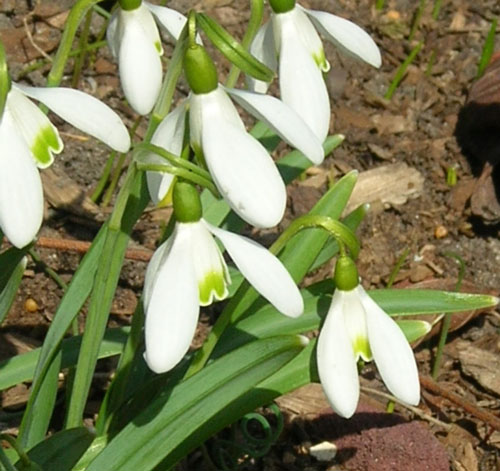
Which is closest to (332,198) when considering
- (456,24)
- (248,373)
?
(248,373)

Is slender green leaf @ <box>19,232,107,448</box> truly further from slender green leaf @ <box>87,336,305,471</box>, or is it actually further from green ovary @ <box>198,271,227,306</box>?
green ovary @ <box>198,271,227,306</box>

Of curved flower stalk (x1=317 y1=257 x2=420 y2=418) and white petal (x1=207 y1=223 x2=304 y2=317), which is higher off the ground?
white petal (x1=207 y1=223 x2=304 y2=317)

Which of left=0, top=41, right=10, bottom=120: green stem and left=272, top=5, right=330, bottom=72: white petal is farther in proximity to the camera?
left=272, top=5, right=330, bottom=72: white petal

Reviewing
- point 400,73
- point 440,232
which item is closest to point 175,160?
point 440,232

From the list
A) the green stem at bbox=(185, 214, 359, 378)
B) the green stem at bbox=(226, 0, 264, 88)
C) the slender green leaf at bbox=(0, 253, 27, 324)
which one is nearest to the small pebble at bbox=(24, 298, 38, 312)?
the slender green leaf at bbox=(0, 253, 27, 324)

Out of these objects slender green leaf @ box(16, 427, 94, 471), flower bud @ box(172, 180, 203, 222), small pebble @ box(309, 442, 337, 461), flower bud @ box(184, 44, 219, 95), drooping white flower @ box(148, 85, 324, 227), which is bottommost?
small pebble @ box(309, 442, 337, 461)

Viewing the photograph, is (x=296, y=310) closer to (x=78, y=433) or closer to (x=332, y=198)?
(x=78, y=433)

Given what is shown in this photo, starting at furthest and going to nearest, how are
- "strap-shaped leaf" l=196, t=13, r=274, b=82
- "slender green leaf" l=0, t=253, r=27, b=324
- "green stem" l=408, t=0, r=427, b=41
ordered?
"green stem" l=408, t=0, r=427, b=41, "slender green leaf" l=0, t=253, r=27, b=324, "strap-shaped leaf" l=196, t=13, r=274, b=82
